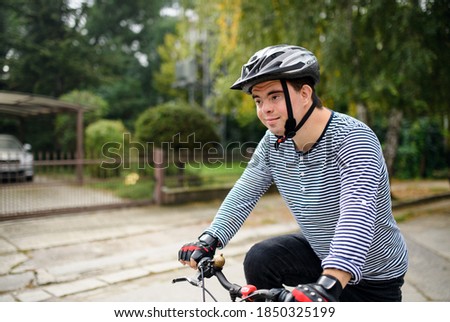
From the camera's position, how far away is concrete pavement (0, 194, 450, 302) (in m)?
4.36

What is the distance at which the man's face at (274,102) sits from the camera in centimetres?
194

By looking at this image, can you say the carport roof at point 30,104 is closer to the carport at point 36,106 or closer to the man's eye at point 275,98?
the carport at point 36,106

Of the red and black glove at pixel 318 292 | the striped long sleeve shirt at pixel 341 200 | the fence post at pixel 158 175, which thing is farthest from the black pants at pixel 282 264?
the fence post at pixel 158 175

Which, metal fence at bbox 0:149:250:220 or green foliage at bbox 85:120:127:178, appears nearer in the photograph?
metal fence at bbox 0:149:250:220

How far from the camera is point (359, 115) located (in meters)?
9.20

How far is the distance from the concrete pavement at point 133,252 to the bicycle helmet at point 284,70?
1798mm

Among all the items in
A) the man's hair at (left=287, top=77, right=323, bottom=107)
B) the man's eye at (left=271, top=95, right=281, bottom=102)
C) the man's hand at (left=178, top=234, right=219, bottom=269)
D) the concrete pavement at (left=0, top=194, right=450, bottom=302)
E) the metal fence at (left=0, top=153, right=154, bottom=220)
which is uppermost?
the man's hair at (left=287, top=77, right=323, bottom=107)

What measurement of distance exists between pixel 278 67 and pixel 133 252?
4.53 m

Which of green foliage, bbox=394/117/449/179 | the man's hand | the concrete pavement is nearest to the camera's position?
the man's hand

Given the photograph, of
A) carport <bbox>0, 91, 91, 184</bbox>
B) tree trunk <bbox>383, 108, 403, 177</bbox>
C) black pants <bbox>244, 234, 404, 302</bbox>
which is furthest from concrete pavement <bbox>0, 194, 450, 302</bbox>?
carport <bbox>0, 91, 91, 184</bbox>

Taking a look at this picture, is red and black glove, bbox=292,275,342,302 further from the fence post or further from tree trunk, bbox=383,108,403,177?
tree trunk, bbox=383,108,403,177

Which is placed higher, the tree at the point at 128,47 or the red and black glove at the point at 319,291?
the tree at the point at 128,47

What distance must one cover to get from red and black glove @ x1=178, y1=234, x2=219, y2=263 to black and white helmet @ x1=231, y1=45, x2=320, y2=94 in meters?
0.81

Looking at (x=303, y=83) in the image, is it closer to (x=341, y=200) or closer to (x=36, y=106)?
(x=341, y=200)
